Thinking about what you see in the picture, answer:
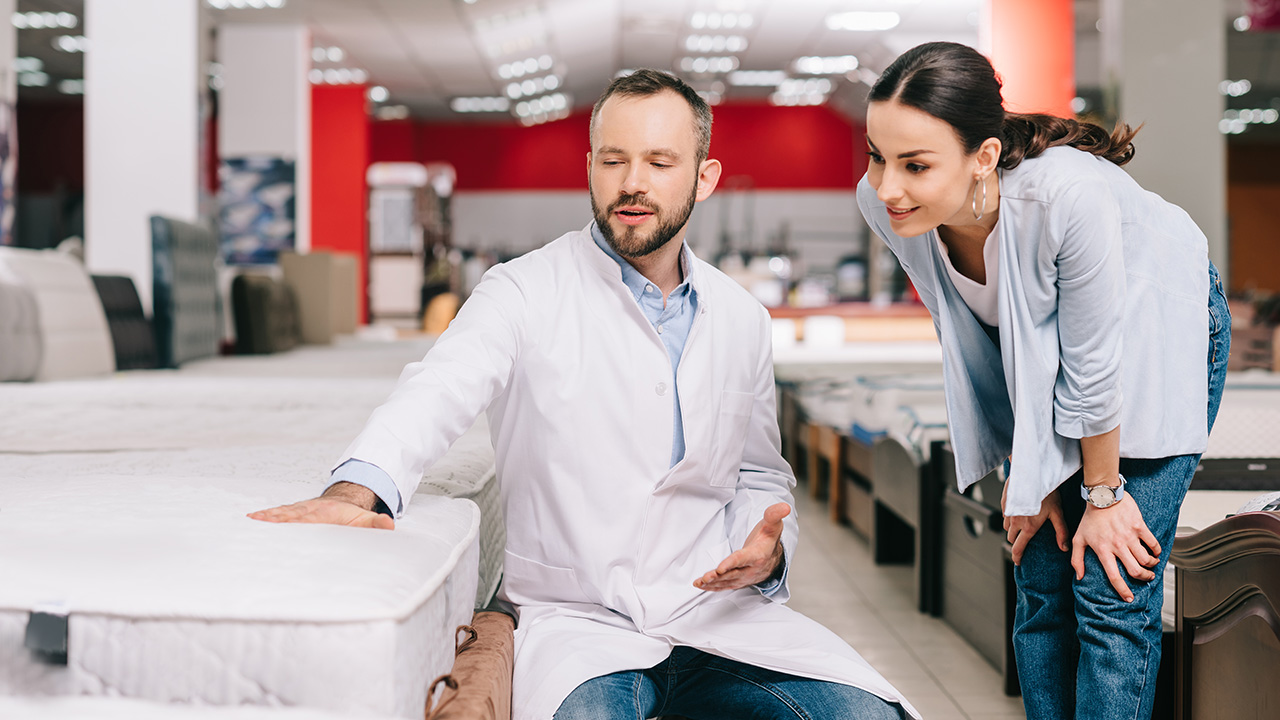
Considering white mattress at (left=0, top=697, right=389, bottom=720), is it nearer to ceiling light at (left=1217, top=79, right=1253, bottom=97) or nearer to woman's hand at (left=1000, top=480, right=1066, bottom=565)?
woman's hand at (left=1000, top=480, right=1066, bottom=565)

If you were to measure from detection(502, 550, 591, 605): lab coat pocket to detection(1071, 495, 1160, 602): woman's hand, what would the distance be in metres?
0.65

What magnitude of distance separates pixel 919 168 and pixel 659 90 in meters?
0.36

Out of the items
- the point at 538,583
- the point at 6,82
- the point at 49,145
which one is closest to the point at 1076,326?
the point at 538,583

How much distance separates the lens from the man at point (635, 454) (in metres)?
1.11

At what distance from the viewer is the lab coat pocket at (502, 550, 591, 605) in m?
1.19

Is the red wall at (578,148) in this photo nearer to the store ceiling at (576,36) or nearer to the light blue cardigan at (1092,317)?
the store ceiling at (576,36)

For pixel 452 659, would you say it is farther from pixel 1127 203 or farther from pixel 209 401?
pixel 209 401

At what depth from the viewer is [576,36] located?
35.5 ft

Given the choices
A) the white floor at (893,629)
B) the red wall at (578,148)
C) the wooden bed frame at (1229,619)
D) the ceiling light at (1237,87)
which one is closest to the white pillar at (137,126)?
the white floor at (893,629)

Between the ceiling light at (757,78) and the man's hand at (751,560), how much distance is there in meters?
12.4

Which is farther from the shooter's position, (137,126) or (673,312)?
(137,126)

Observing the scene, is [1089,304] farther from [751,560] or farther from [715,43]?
[715,43]

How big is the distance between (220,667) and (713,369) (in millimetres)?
719

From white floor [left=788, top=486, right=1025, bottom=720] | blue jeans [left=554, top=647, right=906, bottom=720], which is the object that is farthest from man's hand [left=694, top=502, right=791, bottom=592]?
white floor [left=788, top=486, right=1025, bottom=720]
